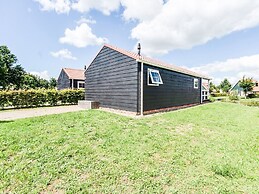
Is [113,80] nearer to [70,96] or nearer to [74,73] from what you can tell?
[70,96]

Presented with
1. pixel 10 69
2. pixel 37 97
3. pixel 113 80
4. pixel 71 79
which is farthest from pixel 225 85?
pixel 10 69

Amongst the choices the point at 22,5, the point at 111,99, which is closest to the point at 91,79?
the point at 111,99

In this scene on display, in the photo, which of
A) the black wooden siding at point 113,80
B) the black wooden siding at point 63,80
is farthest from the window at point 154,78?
the black wooden siding at point 63,80

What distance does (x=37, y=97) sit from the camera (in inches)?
536

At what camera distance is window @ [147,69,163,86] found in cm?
962

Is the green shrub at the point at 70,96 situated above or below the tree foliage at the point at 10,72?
below

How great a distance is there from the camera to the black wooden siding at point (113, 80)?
9266 millimetres

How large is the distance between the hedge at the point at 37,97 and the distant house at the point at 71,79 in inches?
373

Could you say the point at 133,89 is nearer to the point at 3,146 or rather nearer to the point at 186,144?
the point at 186,144

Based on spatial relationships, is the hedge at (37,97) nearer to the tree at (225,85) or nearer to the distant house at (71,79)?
the distant house at (71,79)

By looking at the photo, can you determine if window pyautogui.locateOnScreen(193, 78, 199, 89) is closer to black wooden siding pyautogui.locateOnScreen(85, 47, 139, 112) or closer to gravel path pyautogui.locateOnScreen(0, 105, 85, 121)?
black wooden siding pyautogui.locateOnScreen(85, 47, 139, 112)

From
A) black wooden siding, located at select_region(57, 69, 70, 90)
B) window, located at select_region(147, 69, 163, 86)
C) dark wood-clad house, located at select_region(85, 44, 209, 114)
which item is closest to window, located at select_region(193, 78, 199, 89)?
dark wood-clad house, located at select_region(85, 44, 209, 114)

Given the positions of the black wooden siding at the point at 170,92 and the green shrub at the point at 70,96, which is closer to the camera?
the black wooden siding at the point at 170,92

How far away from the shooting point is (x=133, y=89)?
30.1ft
